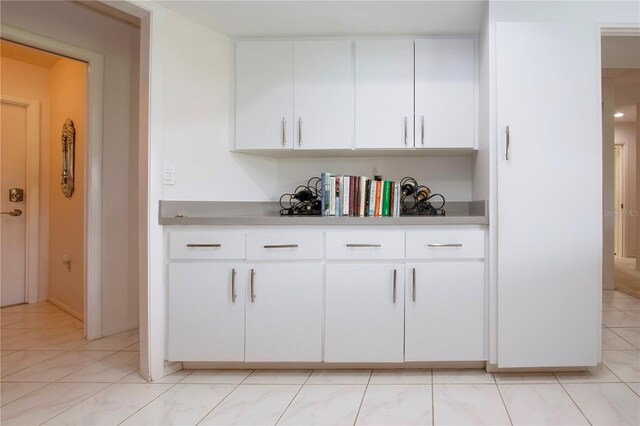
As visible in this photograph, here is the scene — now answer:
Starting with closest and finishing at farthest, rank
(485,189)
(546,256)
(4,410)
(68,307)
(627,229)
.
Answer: (4,410) < (546,256) < (485,189) < (68,307) < (627,229)

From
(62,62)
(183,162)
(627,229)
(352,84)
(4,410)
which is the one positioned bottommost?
(4,410)

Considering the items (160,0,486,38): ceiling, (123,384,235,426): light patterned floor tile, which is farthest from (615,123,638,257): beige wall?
(123,384,235,426): light patterned floor tile

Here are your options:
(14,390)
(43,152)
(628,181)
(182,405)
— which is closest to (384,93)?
(182,405)

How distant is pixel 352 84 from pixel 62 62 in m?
2.83

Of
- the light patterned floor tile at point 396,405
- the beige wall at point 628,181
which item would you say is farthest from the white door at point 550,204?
the beige wall at point 628,181

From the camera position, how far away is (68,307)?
3086 mm

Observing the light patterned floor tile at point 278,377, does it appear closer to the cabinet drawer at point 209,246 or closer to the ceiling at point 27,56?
the cabinet drawer at point 209,246

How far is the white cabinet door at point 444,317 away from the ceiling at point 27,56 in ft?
12.0

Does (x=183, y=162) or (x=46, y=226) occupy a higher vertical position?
(x=183, y=162)

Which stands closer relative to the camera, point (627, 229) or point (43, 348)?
point (43, 348)

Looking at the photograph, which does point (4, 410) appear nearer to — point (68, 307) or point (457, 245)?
point (68, 307)

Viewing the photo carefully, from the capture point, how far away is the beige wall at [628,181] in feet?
18.6

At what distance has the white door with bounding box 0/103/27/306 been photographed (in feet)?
10.8

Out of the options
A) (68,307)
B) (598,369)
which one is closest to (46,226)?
(68,307)
